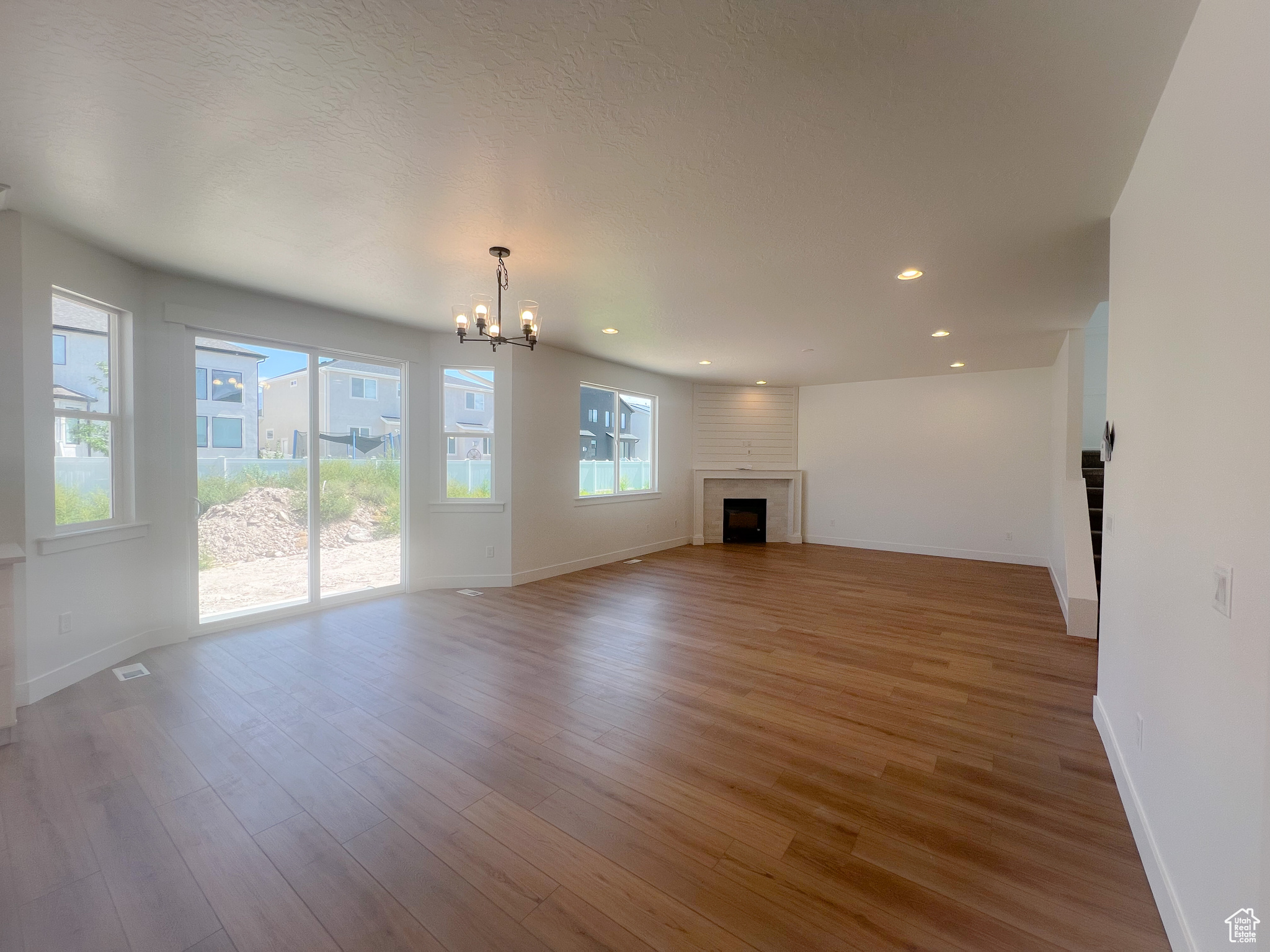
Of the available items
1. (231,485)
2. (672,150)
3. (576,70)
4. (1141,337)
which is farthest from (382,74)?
(231,485)

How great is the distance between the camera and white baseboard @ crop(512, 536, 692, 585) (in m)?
5.69

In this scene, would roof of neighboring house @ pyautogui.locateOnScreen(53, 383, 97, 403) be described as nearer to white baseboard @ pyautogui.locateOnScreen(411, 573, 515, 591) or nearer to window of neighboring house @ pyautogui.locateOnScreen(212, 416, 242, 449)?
window of neighboring house @ pyautogui.locateOnScreen(212, 416, 242, 449)

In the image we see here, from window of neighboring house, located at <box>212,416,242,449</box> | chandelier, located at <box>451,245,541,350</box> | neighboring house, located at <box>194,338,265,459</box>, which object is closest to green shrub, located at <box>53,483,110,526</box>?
neighboring house, located at <box>194,338,265,459</box>

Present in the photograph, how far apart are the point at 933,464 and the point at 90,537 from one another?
8774 millimetres

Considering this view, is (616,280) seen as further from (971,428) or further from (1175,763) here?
(971,428)

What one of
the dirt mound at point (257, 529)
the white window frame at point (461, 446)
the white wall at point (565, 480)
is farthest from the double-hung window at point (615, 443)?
the dirt mound at point (257, 529)

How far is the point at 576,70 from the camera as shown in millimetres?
1658

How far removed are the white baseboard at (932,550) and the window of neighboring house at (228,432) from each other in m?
7.57

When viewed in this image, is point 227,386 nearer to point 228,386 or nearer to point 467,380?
point 228,386

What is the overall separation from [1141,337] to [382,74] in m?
2.93

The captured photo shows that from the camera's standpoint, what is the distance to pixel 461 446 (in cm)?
540

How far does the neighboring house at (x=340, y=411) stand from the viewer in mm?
4281

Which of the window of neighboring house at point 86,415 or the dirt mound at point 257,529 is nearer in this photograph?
the window of neighboring house at point 86,415

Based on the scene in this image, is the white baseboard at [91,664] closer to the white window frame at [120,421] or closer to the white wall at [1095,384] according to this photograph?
the white window frame at [120,421]
